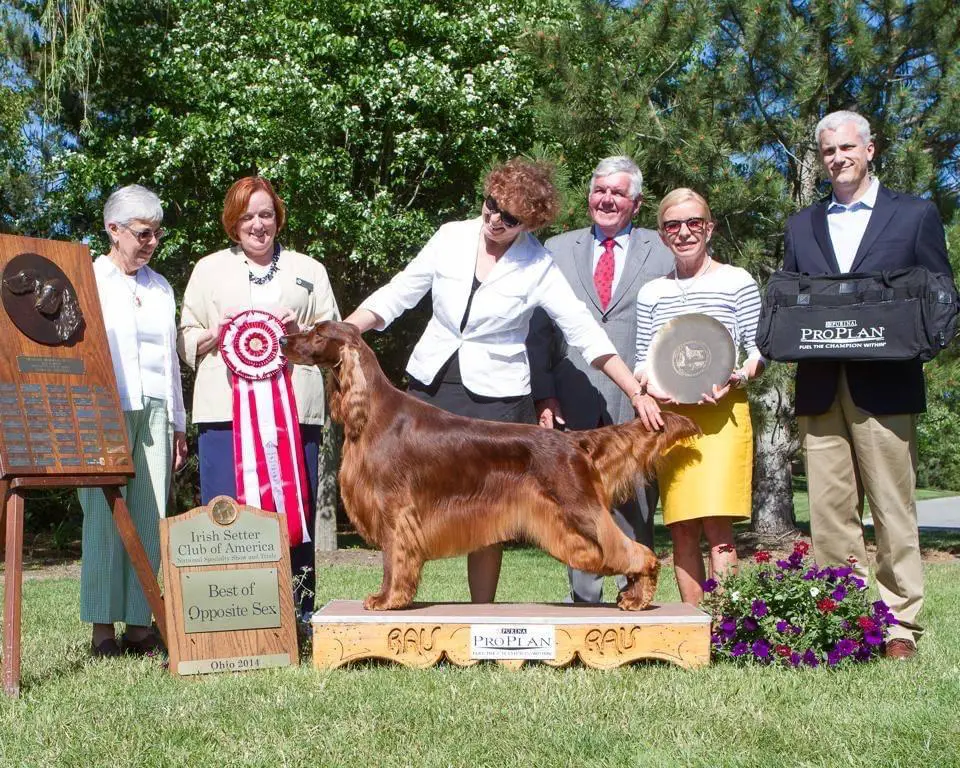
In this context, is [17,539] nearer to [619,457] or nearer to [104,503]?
[104,503]

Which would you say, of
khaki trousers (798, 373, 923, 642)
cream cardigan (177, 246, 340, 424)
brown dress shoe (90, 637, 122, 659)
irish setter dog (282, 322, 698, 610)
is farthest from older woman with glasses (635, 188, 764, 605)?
brown dress shoe (90, 637, 122, 659)

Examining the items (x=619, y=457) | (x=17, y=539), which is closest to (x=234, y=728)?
(x=17, y=539)

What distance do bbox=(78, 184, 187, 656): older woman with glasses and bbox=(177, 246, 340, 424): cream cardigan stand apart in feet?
0.44

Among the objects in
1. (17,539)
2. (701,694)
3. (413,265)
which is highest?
(413,265)

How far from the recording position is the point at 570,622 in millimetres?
3986

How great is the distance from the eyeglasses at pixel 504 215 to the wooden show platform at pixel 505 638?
1.65 meters

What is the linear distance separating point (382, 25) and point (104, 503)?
860cm

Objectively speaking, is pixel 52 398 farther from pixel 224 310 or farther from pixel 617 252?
pixel 617 252

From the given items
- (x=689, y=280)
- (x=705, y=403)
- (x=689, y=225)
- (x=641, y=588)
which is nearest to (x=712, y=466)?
(x=705, y=403)

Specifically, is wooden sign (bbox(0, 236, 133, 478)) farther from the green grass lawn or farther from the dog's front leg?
the dog's front leg

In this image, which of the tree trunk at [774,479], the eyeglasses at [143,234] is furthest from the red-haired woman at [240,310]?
the tree trunk at [774,479]

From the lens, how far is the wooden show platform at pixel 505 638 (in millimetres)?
3984

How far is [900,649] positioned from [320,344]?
2730 millimetres

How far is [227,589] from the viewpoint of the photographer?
4203 mm
